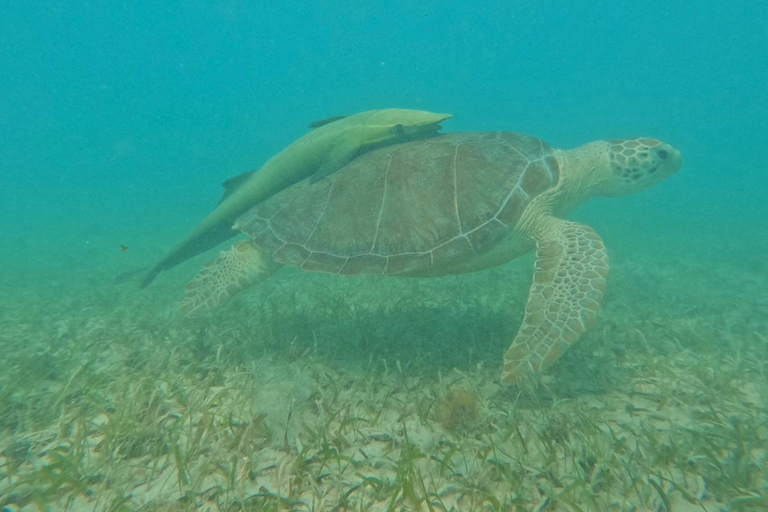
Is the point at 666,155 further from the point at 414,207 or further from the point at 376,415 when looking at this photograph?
the point at 376,415

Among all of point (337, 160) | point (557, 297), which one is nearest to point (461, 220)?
point (557, 297)

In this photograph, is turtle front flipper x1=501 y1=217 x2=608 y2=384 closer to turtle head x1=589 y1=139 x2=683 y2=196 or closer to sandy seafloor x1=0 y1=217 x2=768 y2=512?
sandy seafloor x1=0 y1=217 x2=768 y2=512

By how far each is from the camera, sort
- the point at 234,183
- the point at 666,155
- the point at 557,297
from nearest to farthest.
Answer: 1. the point at 557,297
2. the point at 666,155
3. the point at 234,183

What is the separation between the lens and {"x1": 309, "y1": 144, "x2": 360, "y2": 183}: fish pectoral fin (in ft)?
14.7

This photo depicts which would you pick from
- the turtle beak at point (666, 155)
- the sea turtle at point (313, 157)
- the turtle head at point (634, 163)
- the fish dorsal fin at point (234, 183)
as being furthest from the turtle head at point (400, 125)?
the turtle beak at point (666, 155)

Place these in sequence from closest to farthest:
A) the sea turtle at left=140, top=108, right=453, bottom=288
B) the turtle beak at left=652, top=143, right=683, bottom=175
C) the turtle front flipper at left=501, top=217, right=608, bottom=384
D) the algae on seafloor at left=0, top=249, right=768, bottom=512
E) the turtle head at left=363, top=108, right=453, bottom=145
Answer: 1. the algae on seafloor at left=0, top=249, right=768, bottom=512
2. the turtle front flipper at left=501, top=217, right=608, bottom=384
3. the turtle beak at left=652, top=143, right=683, bottom=175
4. the turtle head at left=363, top=108, right=453, bottom=145
5. the sea turtle at left=140, top=108, right=453, bottom=288

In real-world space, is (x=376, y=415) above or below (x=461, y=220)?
below

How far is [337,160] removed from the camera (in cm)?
449

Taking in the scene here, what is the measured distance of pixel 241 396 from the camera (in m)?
2.80

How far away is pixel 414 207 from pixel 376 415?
208 centimetres

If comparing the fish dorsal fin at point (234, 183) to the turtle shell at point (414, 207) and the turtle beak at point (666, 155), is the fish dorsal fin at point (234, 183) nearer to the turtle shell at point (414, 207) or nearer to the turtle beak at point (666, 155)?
the turtle shell at point (414, 207)

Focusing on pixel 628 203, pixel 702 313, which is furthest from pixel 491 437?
pixel 628 203

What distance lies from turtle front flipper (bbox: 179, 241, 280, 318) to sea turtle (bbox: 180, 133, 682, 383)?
14mm

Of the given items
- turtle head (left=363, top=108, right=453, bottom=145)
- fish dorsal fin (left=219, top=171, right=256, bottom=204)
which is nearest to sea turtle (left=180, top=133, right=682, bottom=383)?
turtle head (left=363, top=108, right=453, bottom=145)
